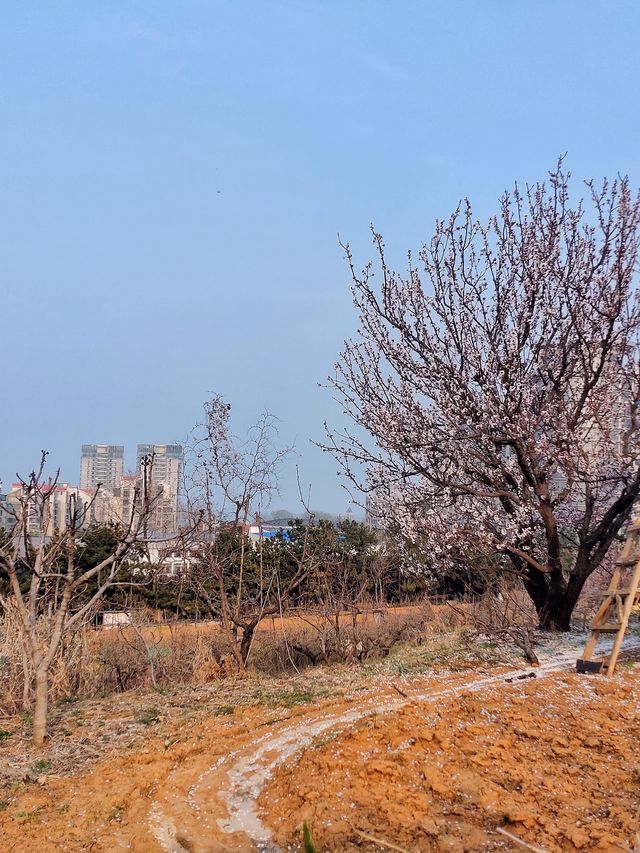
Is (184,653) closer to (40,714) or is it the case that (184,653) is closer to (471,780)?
(40,714)

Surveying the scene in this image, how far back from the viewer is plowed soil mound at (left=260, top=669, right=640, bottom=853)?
433cm

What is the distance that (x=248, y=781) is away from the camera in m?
5.52

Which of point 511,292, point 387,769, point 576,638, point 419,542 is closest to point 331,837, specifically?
point 387,769

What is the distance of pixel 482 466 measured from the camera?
12.8 m

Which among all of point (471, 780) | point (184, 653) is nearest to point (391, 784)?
point (471, 780)

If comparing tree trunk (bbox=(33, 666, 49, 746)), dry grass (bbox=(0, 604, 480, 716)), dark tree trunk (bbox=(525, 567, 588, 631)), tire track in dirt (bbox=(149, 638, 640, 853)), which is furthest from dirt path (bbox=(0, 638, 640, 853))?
dark tree trunk (bbox=(525, 567, 588, 631))

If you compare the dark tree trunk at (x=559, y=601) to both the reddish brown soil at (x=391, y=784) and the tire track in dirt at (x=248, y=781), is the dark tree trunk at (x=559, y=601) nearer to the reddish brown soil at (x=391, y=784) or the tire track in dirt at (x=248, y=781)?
the tire track in dirt at (x=248, y=781)

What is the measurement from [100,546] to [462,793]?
15956mm

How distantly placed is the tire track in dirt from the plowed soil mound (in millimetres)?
131

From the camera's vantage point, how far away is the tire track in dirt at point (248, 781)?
461cm

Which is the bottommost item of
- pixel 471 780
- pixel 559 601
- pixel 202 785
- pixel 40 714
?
pixel 202 785

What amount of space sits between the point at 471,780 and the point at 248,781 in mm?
1530

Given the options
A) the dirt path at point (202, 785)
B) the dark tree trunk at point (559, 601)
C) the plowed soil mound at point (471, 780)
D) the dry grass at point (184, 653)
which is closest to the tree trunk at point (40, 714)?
the dirt path at point (202, 785)

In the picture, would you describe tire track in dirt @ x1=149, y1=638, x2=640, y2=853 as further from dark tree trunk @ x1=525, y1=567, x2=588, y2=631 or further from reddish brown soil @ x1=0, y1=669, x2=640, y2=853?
dark tree trunk @ x1=525, y1=567, x2=588, y2=631
